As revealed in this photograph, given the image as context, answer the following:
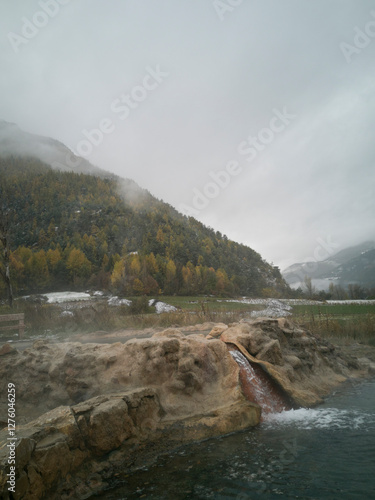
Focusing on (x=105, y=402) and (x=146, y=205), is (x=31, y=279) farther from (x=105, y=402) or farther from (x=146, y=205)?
(x=146, y=205)

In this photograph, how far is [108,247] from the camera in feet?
345

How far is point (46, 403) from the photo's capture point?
22.9ft

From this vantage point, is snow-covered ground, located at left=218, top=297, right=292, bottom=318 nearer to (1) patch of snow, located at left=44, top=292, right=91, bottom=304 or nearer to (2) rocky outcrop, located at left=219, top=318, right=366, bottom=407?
(2) rocky outcrop, located at left=219, top=318, right=366, bottom=407

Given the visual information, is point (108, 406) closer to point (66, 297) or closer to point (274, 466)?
point (274, 466)

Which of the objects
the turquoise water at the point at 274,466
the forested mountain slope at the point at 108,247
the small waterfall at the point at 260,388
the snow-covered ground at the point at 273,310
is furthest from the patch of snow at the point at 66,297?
the turquoise water at the point at 274,466

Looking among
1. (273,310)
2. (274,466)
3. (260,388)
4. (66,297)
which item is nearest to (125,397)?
(274,466)

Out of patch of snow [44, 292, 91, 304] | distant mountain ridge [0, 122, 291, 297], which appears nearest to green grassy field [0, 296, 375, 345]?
Answer: patch of snow [44, 292, 91, 304]

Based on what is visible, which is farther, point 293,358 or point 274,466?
point 293,358

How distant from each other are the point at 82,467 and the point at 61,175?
151738mm

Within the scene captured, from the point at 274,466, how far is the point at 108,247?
4118 inches

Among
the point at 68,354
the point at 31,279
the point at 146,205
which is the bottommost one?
the point at 68,354

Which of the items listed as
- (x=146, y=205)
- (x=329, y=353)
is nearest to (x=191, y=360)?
(x=329, y=353)

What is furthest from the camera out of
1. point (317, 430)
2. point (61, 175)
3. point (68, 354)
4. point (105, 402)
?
point (61, 175)

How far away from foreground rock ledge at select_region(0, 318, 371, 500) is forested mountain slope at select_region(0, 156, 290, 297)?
52.2 metres
